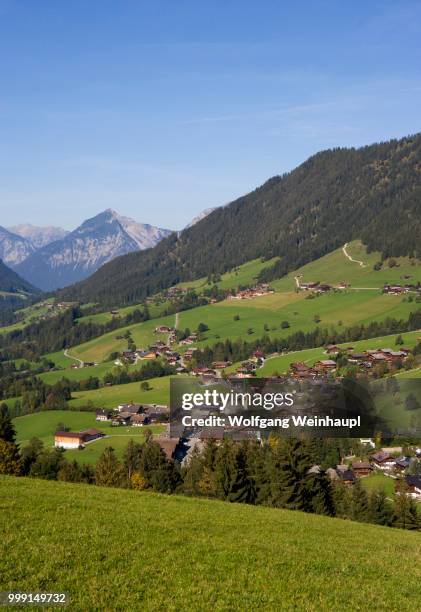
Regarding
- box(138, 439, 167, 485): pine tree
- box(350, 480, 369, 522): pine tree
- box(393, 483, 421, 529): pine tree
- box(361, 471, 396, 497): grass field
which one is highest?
box(138, 439, 167, 485): pine tree

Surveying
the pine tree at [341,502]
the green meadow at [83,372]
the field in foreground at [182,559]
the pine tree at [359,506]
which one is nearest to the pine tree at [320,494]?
the pine tree at [341,502]

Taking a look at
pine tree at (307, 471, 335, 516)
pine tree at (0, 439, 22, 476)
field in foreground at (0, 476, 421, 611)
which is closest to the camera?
field in foreground at (0, 476, 421, 611)

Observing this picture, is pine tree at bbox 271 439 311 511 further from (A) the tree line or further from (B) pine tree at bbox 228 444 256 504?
(B) pine tree at bbox 228 444 256 504

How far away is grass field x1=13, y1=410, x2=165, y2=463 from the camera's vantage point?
98938 mm

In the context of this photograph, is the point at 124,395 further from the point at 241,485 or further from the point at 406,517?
the point at 241,485

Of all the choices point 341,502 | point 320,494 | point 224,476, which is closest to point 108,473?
point 224,476

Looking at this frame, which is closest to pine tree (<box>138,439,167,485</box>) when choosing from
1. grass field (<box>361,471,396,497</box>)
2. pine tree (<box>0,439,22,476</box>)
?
pine tree (<box>0,439,22,476</box>)

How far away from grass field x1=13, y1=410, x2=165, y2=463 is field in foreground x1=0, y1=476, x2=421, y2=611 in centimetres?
7214

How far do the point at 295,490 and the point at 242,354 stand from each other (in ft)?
435

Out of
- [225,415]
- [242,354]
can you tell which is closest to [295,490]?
[225,415]

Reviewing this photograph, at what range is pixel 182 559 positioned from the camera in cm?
1723

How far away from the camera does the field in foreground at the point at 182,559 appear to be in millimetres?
14461

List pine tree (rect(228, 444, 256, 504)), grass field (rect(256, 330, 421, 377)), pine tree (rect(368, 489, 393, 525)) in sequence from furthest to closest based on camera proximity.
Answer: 1. grass field (rect(256, 330, 421, 377))
2. pine tree (rect(368, 489, 393, 525))
3. pine tree (rect(228, 444, 256, 504))

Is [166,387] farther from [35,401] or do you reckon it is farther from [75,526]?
[75,526]
